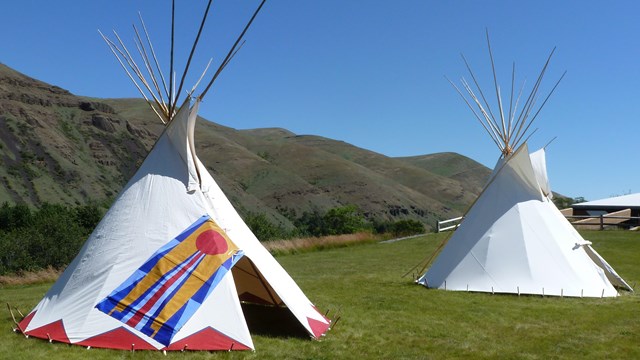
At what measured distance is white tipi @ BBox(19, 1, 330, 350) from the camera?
6.25 m

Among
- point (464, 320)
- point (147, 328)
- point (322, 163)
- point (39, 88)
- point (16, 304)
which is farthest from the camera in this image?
point (322, 163)

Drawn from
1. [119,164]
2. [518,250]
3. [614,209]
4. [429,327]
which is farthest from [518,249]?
[119,164]

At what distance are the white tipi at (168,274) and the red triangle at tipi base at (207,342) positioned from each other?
11 mm

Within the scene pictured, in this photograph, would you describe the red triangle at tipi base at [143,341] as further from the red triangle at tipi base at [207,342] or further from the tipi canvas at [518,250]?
the tipi canvas at [518,250]

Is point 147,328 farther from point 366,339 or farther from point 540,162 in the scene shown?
point 540,162

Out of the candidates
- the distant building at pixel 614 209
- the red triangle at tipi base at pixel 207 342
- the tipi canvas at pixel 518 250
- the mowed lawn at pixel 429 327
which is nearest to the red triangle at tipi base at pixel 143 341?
the red triangle at tipi base at pixel 207 342

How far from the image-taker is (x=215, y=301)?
648 cm

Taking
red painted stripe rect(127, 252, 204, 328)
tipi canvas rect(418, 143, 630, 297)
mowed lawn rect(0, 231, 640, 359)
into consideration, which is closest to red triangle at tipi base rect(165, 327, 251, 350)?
mowed lawn rect(0, 231, 640, 359)

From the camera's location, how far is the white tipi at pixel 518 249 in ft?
35.2

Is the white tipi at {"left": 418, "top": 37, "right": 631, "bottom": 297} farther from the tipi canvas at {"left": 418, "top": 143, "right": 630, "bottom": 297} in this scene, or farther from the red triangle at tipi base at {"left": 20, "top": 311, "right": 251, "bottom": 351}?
the red triangle at tipi base at {"left": 20, "top": 311, "right": 251, "bottom": 351}

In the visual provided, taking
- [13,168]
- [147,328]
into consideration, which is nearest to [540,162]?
[147,328]

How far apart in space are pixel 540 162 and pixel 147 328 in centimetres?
1013

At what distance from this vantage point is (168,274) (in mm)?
6672

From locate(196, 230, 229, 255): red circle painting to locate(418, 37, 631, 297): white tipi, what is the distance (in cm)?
570
